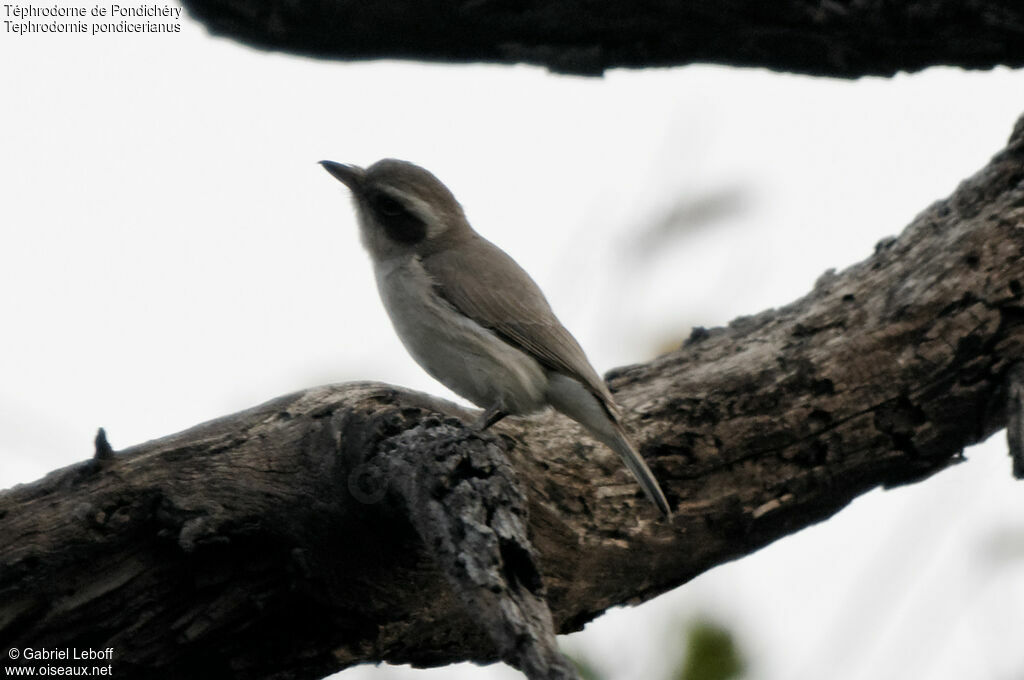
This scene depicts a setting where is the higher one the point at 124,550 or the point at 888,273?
the point at 888,273

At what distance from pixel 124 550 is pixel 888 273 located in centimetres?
434

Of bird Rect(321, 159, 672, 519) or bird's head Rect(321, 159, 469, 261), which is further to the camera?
bird's head Rect(321, 159, 469, 261)

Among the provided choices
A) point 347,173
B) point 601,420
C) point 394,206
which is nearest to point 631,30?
point 601,420

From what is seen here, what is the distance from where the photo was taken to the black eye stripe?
25.2ft

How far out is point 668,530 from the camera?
581 centimetres

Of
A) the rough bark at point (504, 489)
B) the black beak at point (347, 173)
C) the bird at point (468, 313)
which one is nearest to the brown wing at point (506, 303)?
the bird at point (468, 313)

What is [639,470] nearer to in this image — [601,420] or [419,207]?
[601,420]

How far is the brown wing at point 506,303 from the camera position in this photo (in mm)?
6699

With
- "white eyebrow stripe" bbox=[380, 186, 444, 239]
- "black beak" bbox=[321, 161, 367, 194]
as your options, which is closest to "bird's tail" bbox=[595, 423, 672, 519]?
"white eyebrow stripe" bbox=[380, 186, 444, 239]

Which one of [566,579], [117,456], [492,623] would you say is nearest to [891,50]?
[566,579]

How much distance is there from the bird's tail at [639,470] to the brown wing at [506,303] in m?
0.56

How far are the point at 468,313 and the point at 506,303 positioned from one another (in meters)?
0.30

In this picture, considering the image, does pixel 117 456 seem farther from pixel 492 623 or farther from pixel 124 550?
pixel 492 623

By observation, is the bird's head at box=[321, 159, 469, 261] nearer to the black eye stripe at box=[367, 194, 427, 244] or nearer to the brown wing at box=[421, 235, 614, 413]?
the black eye stripe at box=[367, 194, 427, 244]
